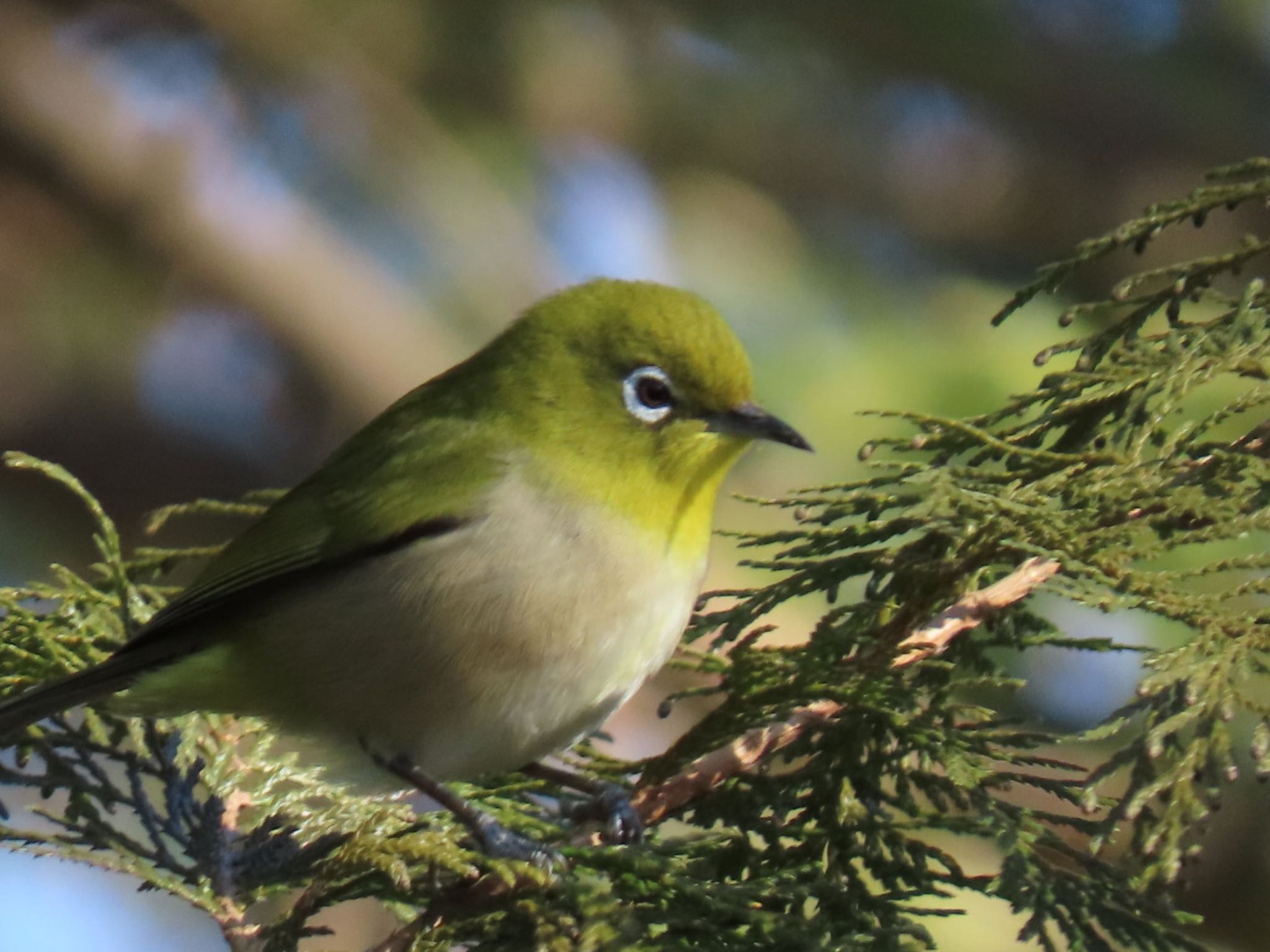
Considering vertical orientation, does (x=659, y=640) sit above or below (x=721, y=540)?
below

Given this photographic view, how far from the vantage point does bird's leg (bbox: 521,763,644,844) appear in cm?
262

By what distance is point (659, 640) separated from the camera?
3.04 meters

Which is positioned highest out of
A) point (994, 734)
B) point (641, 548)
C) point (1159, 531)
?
point (1159, 531)

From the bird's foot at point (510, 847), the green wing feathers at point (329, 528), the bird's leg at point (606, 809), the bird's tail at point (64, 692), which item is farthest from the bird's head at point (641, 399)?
the bird's tail at point (64, 692)

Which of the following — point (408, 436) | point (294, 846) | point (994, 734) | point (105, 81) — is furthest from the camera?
point (105, 81)

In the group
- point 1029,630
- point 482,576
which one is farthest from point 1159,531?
point 482,576

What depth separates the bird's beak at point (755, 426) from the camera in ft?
10.5

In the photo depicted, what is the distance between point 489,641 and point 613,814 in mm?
478

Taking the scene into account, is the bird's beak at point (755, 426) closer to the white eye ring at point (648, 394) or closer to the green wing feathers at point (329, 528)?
the white eye ring at point (648, 394)

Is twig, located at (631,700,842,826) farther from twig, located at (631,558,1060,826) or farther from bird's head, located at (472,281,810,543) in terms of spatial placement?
bird's head, located at (472,281,810,543)

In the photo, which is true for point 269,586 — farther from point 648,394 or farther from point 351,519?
point 648,394

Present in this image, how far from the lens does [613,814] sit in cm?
270

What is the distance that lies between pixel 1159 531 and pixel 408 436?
1.81 m

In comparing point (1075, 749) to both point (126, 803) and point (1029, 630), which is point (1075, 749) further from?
point (126, 803)
